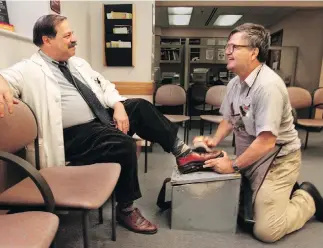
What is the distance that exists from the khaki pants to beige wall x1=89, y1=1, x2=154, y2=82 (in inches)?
74.7

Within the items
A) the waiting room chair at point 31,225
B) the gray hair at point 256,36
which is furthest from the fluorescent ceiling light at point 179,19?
the waiting room chair at point 31,225

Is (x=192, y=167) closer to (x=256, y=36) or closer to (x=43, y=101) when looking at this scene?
(x=256, y=36)

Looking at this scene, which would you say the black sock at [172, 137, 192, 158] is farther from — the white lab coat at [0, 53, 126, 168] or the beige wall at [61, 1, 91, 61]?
the beige wall at [61, 1, 91, 61]

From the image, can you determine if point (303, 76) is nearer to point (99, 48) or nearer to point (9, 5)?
point (99, 48)

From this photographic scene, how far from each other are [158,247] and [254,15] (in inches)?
265

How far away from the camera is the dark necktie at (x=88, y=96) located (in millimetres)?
1778

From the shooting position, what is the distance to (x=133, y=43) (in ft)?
10.1

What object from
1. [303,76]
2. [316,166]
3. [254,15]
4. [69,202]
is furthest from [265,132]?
[254,15]

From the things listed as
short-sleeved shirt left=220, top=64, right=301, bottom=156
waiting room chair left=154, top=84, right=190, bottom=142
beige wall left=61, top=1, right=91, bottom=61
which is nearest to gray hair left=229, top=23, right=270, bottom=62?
short-sleeved shirt left=220, top=64, right=301, bottom=156

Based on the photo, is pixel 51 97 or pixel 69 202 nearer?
pixel 69 202

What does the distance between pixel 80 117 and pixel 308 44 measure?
5598 mm

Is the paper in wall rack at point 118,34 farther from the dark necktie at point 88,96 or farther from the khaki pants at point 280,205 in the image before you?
the khaki pants at point 280,205

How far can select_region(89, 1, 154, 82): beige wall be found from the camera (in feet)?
10.1

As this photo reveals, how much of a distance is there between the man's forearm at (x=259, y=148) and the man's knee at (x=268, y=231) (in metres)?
0.37
